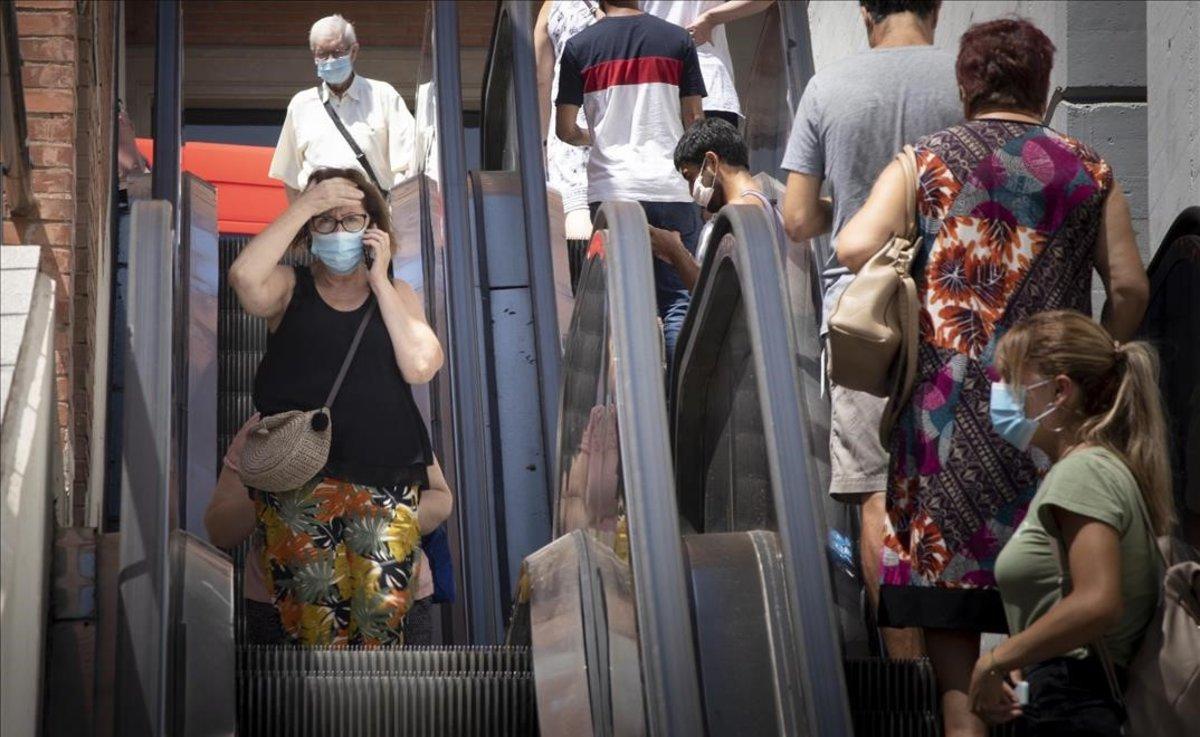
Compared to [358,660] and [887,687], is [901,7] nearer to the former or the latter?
[887,687]

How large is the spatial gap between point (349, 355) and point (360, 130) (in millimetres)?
3110

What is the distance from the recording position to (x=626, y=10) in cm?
693

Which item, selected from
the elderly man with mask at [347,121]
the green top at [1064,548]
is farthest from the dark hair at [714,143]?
the green top at [1064,548]

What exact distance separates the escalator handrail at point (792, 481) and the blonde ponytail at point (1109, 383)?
18.5 inches

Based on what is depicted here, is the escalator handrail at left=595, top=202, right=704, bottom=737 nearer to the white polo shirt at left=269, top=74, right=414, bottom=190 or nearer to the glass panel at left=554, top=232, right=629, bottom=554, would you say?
the glass panel at left=554, top=232, right=629, bottom=554

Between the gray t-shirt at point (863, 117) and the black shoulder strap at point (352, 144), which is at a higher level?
the black shoulder strap at point (352, 144)

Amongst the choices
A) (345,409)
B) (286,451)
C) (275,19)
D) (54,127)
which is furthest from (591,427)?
(275,19)

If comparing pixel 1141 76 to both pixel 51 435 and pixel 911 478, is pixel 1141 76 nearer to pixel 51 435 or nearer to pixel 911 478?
pixel 911 478

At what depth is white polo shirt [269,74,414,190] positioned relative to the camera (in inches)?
319

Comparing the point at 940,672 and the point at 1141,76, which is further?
the point at 1141,76

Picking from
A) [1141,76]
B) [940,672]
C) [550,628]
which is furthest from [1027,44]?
[1141,76]

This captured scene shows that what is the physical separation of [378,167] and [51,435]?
411cm

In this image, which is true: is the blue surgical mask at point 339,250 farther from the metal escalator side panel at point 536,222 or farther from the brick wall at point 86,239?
the brick wall at point 86,239

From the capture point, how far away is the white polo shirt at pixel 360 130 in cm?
811
